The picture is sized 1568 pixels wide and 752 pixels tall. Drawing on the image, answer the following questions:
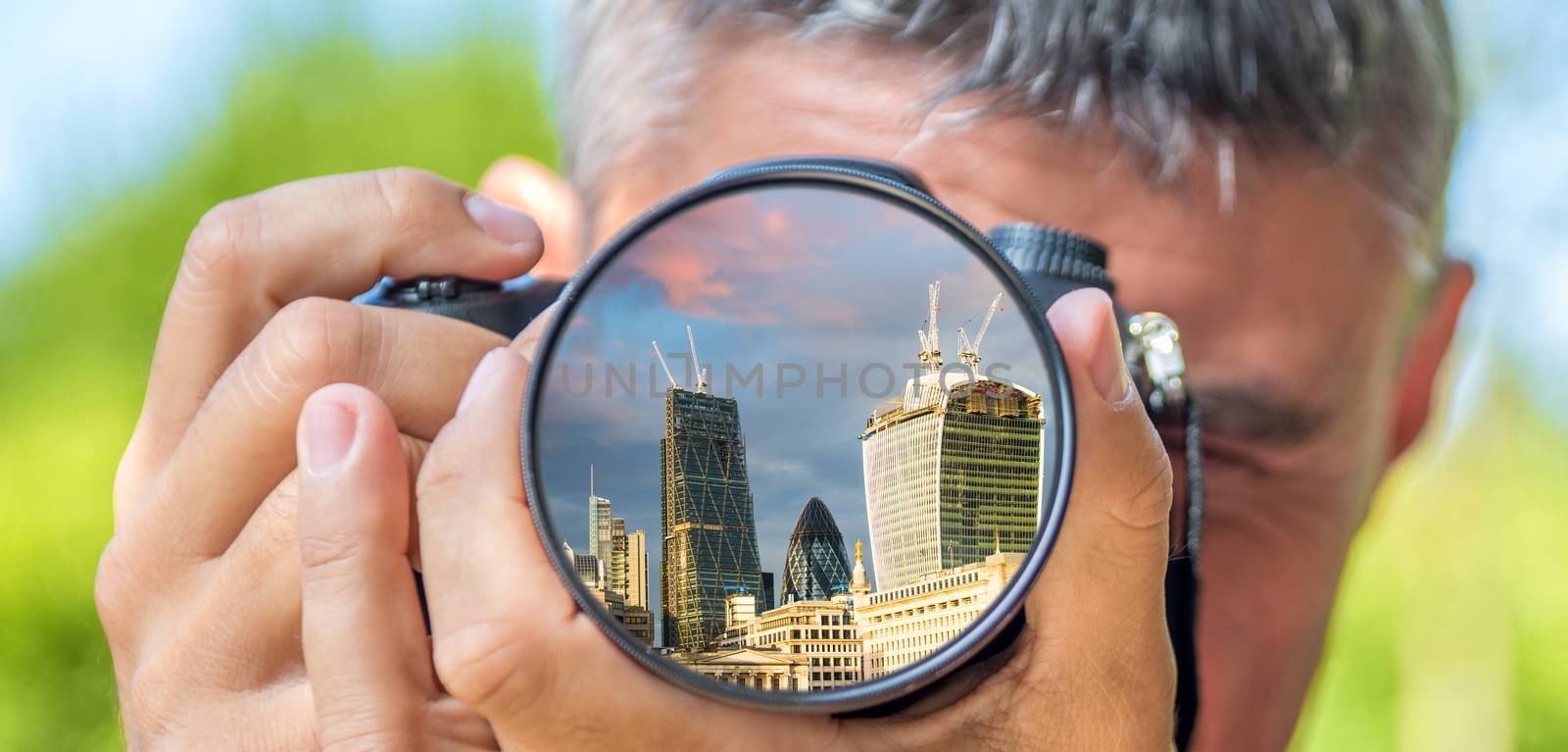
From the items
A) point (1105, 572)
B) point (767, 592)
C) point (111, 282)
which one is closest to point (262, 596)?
point (767, 592)

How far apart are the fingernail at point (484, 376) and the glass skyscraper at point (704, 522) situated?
0.33 feet

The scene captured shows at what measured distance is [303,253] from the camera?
631 millimetres

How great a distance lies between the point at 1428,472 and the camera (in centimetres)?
326

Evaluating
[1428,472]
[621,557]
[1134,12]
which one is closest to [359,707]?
[621,557]

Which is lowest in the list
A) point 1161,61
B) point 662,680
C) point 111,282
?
point 662,680

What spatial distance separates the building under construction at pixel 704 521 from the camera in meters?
0.44

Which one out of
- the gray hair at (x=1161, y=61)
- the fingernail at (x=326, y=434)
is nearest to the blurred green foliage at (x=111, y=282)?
the gray hair at (x=1161, y=61)

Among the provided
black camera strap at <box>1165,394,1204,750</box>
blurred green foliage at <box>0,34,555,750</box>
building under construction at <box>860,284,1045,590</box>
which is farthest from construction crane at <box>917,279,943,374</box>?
blurred green foliage at <box>0,34,555,750</box>

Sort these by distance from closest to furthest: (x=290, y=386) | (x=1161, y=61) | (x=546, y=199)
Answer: (x=290, y=386) → (x=1161, y=61) → (x=546, y=199)

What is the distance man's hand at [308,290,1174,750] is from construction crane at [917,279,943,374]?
6 cm

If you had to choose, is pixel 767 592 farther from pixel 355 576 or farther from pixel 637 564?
pixel 355 576

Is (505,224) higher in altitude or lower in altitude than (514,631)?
higher

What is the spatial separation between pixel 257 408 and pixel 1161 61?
1.99 ft

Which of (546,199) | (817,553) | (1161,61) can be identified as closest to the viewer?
(817,553)
